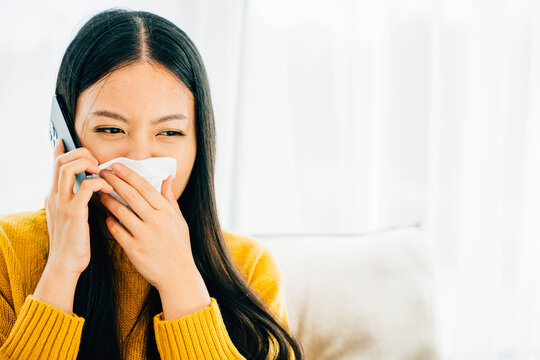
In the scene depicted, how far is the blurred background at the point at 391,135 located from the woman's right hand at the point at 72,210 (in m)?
0.61

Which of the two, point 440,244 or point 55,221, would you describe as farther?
point 440,244

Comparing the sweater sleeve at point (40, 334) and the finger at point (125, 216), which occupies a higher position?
the finger at point (125, 216)

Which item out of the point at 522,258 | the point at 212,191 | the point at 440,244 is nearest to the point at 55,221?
the point at 212,191

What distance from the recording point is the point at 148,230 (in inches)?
35.5

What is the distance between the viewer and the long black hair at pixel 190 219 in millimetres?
930

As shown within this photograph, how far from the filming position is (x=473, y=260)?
1744 mm

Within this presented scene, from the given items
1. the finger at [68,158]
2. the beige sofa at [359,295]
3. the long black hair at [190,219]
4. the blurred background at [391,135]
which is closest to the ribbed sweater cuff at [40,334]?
the long black hair at [190,219]

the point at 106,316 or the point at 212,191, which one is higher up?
the point at 212,191

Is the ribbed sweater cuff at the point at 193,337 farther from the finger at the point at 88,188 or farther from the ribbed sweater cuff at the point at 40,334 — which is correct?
the finger at the point at 88,188

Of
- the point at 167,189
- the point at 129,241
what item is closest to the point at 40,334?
the point at 129,241

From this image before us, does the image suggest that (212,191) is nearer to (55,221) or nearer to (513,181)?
(55,221)

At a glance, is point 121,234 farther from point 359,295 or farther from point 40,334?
point 359,295

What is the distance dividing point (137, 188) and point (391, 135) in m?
1.05

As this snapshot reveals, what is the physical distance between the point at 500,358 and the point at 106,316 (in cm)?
153
